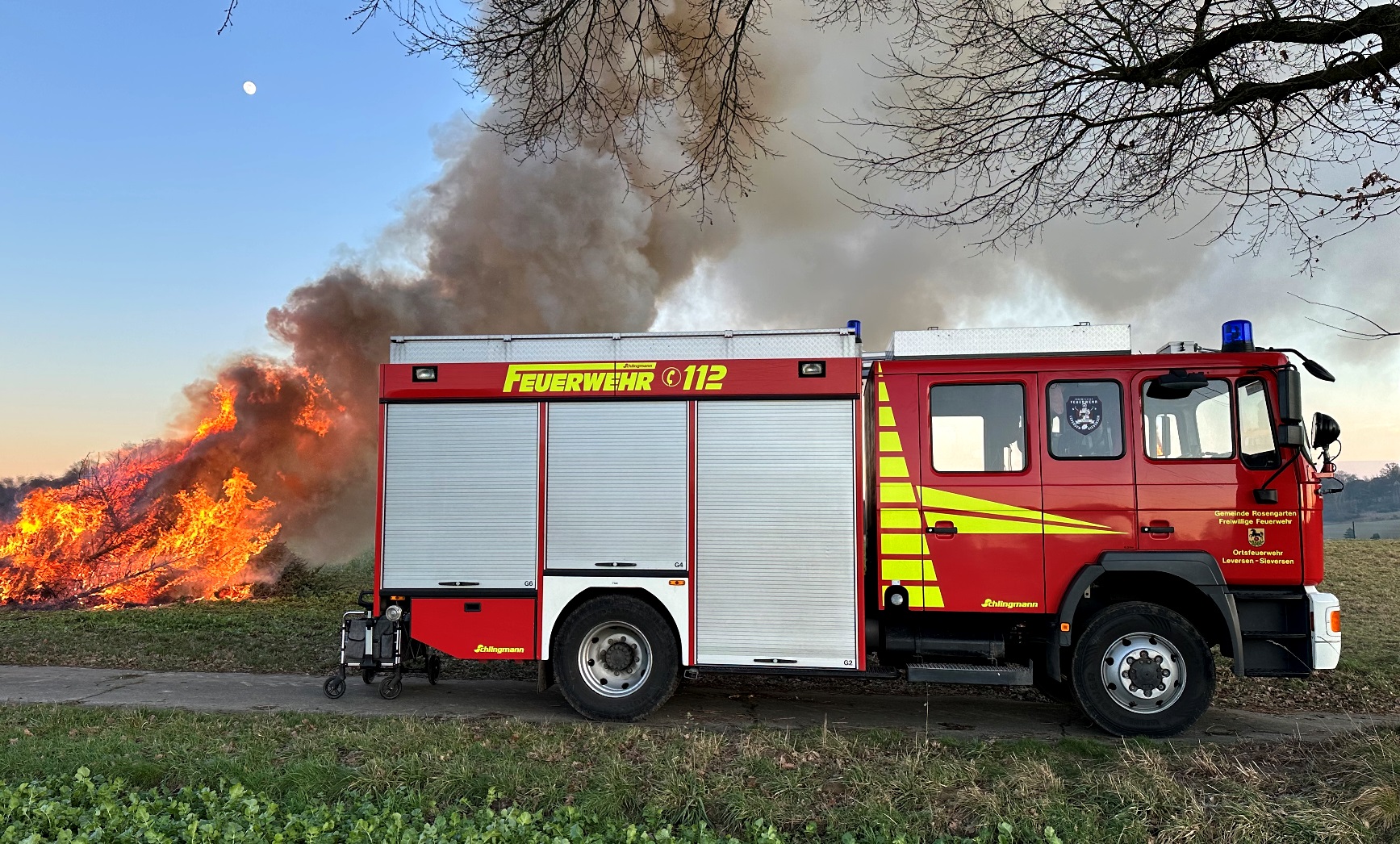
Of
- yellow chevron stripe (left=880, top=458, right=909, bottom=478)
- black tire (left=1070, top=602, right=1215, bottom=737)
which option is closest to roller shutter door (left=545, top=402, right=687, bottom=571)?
yellow chevron stripe (left=880, top=458, right=909, bottom=478)

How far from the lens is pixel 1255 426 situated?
6.98 m

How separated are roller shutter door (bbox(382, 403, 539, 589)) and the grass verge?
139 centimetres

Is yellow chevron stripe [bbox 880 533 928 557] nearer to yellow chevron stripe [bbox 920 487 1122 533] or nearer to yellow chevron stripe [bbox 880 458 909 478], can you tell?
yellow chevron stripe [bbox 920 487 1122 533]

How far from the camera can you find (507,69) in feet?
23.0

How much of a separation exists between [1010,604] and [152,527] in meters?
16.8

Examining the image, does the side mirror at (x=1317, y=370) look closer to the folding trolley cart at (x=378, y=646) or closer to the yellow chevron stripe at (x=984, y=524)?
the yellow chevron stripe at (x=984, y=524)

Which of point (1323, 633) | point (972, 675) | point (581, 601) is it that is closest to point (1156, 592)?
point (1323, 633)

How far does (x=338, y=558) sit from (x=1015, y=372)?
62.1ft

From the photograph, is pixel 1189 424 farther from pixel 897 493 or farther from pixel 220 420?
pixel 220 420

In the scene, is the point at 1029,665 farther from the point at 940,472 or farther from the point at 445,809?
the point at 445,809

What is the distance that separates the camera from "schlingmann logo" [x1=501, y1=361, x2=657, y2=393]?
7.54 metres

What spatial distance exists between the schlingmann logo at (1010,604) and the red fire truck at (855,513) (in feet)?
0.05

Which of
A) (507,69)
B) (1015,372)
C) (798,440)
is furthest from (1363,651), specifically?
(507,69)

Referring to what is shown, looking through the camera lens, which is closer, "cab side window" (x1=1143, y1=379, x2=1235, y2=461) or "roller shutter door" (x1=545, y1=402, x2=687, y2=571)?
"cab side window" (x1=1143, y1=379, x2=1235, y2=461)
